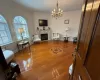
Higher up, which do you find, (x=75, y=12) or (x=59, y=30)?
(x=75, y=12)

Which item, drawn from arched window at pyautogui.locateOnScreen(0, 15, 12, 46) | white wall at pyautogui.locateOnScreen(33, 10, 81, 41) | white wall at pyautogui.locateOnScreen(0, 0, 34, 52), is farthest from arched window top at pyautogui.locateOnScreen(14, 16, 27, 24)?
white wall at pyautogui.locateOnScreen(33, 10, 81, 41)

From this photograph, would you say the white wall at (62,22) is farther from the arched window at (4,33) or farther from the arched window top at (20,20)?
the arched window at (4,33)

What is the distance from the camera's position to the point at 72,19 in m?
5.55

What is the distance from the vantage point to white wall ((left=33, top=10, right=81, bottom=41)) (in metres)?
5.41

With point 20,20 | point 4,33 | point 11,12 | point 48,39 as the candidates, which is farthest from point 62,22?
point 4,33

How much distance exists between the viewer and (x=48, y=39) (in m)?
6.55

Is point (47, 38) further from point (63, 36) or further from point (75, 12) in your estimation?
point (75, 12)

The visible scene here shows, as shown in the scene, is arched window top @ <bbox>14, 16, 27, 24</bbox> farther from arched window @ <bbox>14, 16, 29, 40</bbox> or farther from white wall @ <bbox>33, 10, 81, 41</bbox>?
white wall @ <bbox>33, 10, 81, 41</bbox>

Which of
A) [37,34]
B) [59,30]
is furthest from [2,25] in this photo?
[59,30]

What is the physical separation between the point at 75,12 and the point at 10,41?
5.28 m

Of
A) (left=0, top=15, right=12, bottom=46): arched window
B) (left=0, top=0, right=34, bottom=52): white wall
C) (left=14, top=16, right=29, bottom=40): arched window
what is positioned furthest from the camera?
(left=14, top=16, right=29, bottom=40): arched window

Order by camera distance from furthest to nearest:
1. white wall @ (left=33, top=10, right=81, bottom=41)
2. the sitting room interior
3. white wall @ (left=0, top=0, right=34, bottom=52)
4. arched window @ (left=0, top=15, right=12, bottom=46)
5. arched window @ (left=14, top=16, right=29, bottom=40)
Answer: white wall @ (left=33, top=10, right=81, bottom=41), arched window @ (left=14, top=16, right=29, bottom=40), arched window @ (left=0, top=15, right=12, bottom=46), white wall @ (left=0, top=0, right=34, bottom=52), the sitting room interior

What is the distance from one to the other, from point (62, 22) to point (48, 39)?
2168mm

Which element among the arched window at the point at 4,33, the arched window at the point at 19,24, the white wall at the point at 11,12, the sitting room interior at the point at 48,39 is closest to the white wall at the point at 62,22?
the sitting room interior at the point at 48,39
